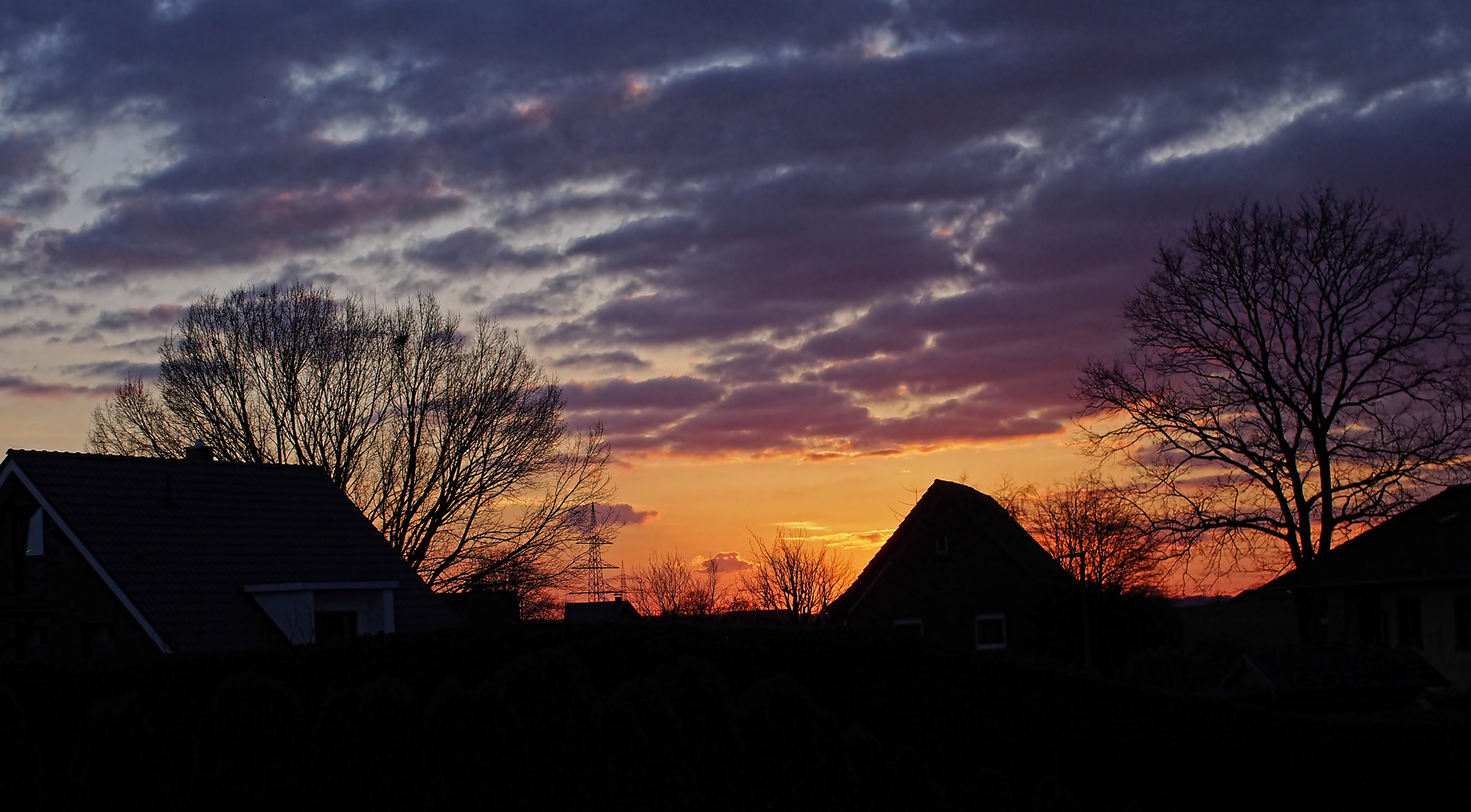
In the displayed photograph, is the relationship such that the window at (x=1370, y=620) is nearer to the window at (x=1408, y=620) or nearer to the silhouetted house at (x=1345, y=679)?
the window at (x=1408, y=620)

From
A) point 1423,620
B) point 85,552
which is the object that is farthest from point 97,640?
point 1423,620

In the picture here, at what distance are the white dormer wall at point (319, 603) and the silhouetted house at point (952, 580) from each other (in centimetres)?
1825

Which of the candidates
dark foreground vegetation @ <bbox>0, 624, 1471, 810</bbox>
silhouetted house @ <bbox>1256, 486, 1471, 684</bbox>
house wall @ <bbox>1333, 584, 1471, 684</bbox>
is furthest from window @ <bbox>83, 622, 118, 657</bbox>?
house wall @ <bbox>1333, 584, 1471, 684</bbox>

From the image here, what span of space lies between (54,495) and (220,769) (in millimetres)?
18108

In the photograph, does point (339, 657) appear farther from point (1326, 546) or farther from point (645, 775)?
point (1326, 546)

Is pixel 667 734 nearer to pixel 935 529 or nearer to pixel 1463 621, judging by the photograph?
pixel 1463 621

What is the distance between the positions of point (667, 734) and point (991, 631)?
33.1m

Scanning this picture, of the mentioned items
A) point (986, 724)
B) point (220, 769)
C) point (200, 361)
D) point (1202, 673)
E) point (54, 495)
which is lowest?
point (1202, 673)

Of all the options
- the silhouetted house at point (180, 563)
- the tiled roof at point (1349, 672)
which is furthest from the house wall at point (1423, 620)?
the silhouetted house at point (180, 563)

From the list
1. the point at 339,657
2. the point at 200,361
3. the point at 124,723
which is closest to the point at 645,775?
the point at 124,723

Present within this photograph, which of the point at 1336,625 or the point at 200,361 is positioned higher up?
the point at 200,361

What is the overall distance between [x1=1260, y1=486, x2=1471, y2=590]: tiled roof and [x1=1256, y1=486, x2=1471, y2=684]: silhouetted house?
3 centimetres

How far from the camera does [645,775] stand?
25.7 ft

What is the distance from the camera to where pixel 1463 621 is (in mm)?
30672
